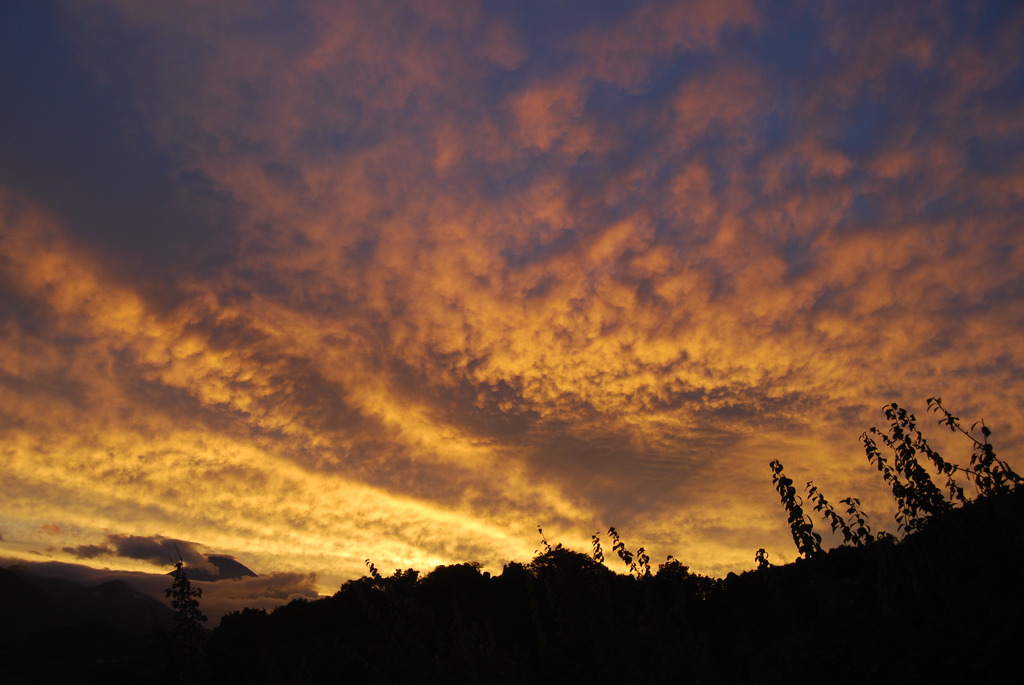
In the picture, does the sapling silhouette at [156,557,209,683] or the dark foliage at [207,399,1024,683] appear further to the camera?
the sapling silhouette at [156,557,209,683]

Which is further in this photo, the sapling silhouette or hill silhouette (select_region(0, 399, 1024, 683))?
the sapling silhouette

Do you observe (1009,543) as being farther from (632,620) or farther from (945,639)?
(632,620)

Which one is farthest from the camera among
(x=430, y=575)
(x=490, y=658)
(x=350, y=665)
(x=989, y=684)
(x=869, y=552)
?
(x=430, y=575)

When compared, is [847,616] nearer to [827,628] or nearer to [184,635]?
[827,628]

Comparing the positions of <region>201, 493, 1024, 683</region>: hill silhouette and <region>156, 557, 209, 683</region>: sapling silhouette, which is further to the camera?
<region>156, 557, 209, 683</region>: sapling silhouette

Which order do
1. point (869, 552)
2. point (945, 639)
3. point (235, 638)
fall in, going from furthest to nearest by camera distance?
point (235, 638) → point (869, 552) → point (945, 639)

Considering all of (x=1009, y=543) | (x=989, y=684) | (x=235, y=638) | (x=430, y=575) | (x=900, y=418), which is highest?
(x=430, y=575)

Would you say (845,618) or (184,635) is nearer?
(845,618)

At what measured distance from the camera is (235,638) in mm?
51094

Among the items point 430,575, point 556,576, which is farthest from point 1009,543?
point 430,575

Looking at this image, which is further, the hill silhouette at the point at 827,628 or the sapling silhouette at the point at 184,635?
the sapling silhouette at the point at 184,635

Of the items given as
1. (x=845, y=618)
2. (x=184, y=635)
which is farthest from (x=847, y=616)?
(x=184, y=635)

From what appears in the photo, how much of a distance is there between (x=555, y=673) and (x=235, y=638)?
50.0m

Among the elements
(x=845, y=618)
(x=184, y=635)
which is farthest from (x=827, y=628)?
(x=184, y=635)
